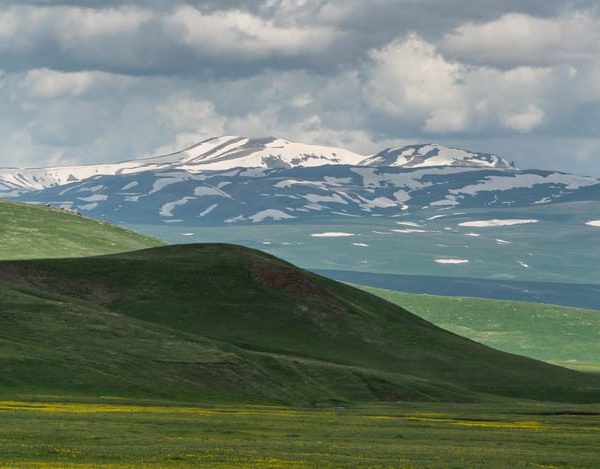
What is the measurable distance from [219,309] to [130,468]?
11587cm

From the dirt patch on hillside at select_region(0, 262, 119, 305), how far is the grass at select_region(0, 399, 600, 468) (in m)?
65.6

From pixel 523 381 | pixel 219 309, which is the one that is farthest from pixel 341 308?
pixel 523 381

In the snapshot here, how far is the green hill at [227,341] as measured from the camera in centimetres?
11844

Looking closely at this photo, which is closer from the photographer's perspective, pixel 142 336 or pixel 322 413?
pixel 322 413

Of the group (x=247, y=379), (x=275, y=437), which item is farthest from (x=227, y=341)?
(x=275, y=437)

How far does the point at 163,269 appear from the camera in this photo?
604 ft

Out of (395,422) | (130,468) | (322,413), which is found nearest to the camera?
(130,468)

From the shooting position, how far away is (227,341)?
509 feet

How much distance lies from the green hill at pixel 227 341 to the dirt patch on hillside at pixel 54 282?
11.1 inches

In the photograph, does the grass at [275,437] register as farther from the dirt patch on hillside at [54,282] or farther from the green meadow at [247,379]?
the dirt patch on hillside at [54,282]

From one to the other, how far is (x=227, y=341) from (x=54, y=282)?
32.0 metres

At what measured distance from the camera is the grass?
61.1 meters

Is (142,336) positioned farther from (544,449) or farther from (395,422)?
(544,449)

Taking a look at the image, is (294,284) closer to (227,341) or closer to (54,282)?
(227,341)
